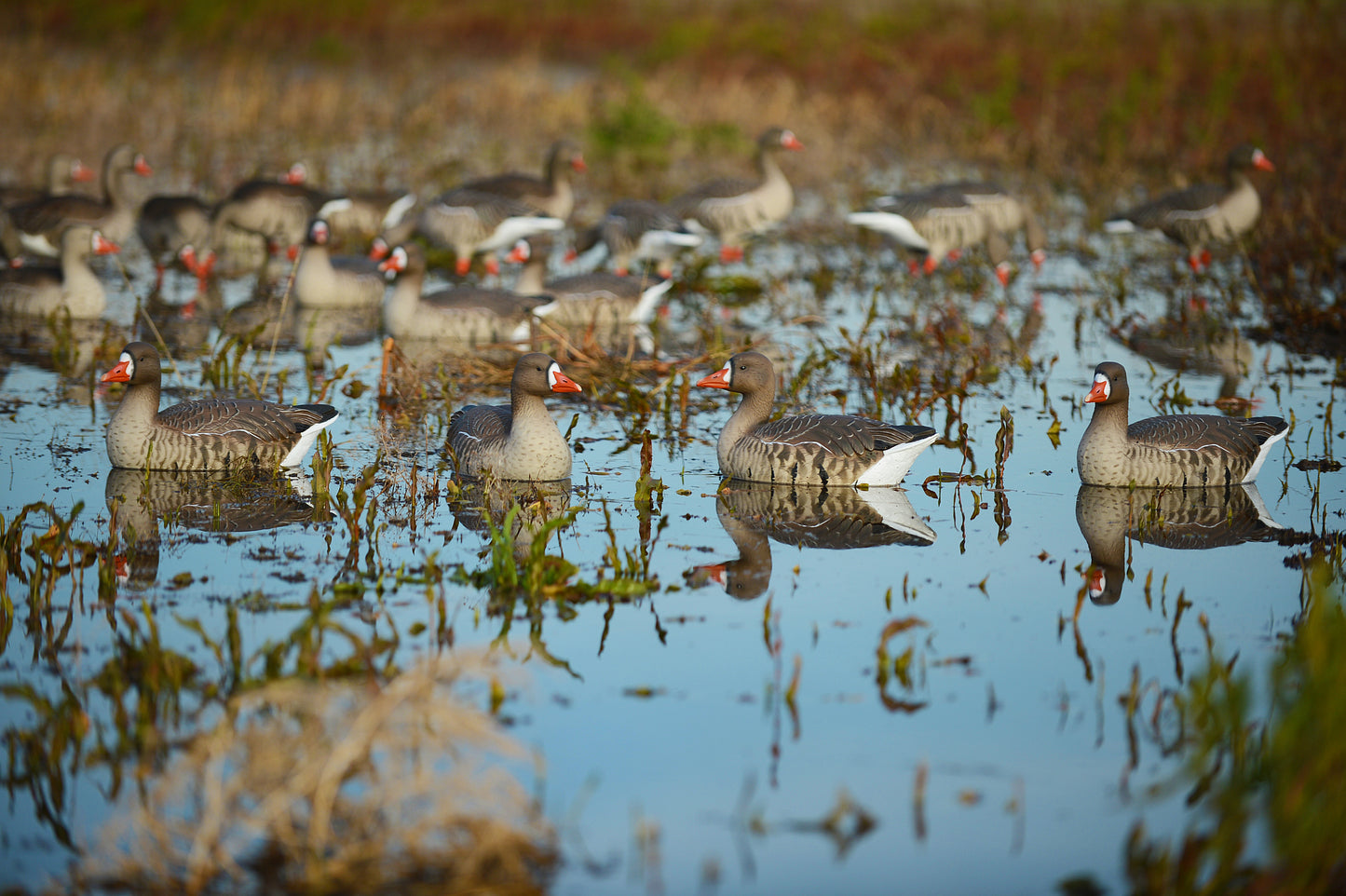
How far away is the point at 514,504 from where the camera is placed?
819cm

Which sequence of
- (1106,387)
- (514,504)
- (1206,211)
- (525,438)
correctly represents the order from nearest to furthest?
(514,504) < (1106,387) < (525,438) < (1206,211)

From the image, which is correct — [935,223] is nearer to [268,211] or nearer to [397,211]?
[397,211]

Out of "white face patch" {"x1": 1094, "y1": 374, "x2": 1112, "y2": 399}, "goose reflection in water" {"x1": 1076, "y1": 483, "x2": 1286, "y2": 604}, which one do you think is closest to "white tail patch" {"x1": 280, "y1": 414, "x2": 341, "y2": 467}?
"goose reflection in water" {"x1": 1076, "y1": 483, "x2": 1286, "y2": 604}

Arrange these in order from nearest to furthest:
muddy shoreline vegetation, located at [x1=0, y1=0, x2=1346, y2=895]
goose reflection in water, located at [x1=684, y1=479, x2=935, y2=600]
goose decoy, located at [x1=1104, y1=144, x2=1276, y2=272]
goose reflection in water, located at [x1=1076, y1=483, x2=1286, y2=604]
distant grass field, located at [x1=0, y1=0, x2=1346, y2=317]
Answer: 1. muddy shoreline vegetation, located at [x1=0, y1=0, x2=1346, y2=895]
2. goose reflection in water, located at [x1=684, y1=479, x2=935, y2=600]
3. goose reflection in water, located at [x1=1076, y1=483, x2=1286, y2=604]
4. goose decoy, located at [x1=1104, y1=144, x2=1276, y2=272]
5. distant grass field, located at [x1=0, y1=0, x2=1346, y2=317]

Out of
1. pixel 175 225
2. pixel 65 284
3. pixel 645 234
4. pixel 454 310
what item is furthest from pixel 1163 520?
pixel 175 225

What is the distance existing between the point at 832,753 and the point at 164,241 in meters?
14.6

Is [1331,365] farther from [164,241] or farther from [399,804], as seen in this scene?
[164,241]

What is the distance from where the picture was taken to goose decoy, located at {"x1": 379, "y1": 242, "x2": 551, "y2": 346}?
14.5 meters

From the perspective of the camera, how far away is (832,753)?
600cm

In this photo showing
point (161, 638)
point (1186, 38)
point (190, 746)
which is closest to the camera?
point (190, 746)

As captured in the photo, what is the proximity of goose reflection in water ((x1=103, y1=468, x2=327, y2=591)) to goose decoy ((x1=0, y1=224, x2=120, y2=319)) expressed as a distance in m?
5.53

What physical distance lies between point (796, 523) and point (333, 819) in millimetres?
4402

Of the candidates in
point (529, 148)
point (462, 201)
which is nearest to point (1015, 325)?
point (462, 201)

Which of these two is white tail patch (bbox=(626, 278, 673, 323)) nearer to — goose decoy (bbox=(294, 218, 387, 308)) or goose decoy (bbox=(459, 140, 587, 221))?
goose decoy (bbox=(294, 218, 387, 308))
